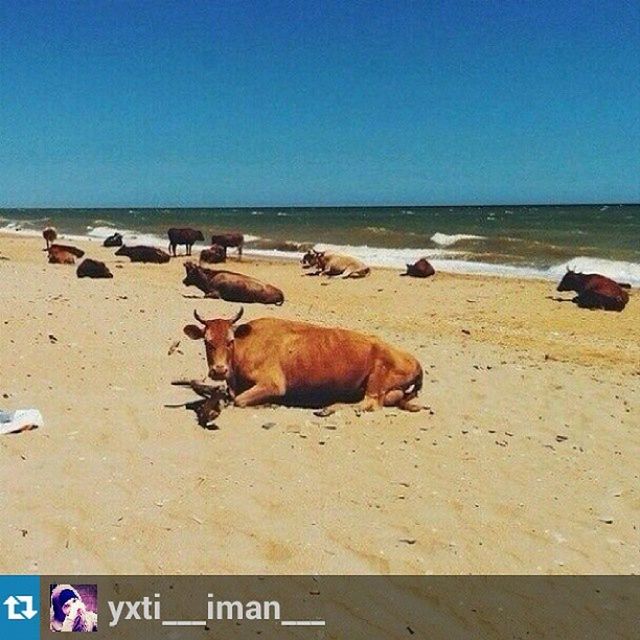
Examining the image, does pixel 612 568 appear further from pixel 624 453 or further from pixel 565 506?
Result: pixel 624 453

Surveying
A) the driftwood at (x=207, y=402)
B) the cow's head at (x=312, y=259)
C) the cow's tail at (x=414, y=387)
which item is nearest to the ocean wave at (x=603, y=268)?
the cow's head at (x=312, y=259)

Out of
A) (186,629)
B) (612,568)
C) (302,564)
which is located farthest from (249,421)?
(612,568)

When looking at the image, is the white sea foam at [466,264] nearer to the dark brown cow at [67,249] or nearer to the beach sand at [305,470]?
the dark brown cow at [67,249]

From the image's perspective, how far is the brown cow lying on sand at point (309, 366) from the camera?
304 inches

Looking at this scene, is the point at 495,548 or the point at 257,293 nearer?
the point at 495,548

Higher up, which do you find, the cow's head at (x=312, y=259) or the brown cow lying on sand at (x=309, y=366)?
the brown cow lying on sand at (x=309, y=366)

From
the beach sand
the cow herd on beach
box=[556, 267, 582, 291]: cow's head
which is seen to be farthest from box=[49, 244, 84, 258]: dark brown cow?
the cow herd on beach

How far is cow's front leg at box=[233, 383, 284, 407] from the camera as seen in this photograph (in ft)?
24.8

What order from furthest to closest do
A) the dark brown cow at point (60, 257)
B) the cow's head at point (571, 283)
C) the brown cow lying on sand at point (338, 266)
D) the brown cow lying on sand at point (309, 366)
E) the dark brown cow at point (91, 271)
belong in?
the brown cow lying on sand at point (338, 266), the dark brown cow at point (60, 257), the cow's head at point (571, 283), the dark brown cow at point (91, 271), the brown cow lying on sand at point (309, 366)

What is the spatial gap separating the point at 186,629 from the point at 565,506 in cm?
321

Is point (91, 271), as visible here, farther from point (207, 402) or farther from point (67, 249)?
point (207, 402)

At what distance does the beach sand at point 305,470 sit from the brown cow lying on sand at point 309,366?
31 centimetres

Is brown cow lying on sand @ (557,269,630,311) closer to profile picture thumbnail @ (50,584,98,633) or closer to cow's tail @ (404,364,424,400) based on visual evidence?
cow's tail @ (404,364,424,400)

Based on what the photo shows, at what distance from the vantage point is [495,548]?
16.6 ft
